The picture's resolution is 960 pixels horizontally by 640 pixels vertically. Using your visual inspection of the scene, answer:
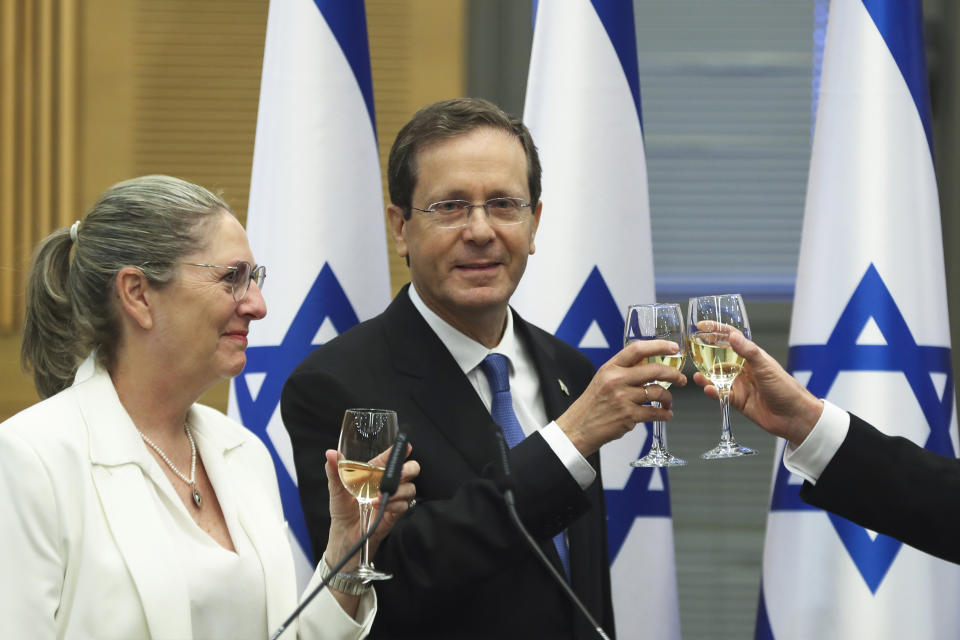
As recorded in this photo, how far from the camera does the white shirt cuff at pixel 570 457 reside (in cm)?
179

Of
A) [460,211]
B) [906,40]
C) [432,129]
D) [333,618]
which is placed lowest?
[333,618]

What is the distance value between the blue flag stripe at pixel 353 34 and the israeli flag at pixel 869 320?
3.98 feet

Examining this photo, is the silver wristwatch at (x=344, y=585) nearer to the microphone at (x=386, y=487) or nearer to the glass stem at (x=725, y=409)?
the microphone at (x=386, y=487)

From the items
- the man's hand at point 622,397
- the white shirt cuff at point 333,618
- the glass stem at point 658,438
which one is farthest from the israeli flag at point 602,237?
the white shirt cuff at point 333,618

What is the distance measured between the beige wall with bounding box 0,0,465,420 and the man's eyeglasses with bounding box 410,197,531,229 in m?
1.89

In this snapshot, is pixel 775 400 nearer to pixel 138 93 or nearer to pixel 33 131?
pixel 138 93

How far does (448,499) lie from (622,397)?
374 millimetres

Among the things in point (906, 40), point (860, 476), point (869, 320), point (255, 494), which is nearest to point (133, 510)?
point (255, 494)

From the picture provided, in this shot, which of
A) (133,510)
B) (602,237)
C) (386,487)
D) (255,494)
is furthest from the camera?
(602,237)

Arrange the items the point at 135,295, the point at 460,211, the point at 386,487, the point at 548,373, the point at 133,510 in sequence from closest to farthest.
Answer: the point at 386,487, the point at 133,510, the point at 135,295, the point at 460,211, the point at 548,373

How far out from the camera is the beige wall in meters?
3.84

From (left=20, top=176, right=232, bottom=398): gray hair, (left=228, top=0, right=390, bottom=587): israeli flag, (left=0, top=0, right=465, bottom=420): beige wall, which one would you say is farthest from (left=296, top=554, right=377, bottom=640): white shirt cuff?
(left=0, top=0, right=465, bottom=420): beige wall

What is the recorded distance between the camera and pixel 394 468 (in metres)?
1.48

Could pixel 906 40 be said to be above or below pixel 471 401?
above
